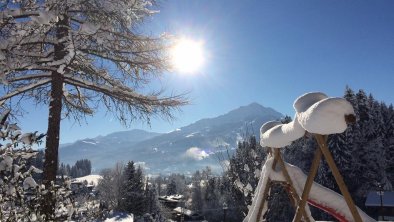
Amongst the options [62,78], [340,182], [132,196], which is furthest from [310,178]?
[132,196]

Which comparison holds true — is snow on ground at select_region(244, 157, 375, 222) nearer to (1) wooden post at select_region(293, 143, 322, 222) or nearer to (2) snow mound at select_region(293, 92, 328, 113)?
(1) wooden post at select_region(293, 143, 322, 222)

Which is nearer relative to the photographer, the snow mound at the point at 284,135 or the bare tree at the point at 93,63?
the snow mound at the point at 284,135

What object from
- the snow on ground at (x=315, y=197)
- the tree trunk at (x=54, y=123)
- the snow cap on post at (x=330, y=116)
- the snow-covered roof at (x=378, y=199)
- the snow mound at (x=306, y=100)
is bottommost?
the snow-covered roof at (x=378, y=199)

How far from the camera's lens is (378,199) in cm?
3600

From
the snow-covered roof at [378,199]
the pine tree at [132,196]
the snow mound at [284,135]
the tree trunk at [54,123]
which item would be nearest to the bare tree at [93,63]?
the tree trunk at [54,123]

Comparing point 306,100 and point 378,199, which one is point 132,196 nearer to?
point 378,199

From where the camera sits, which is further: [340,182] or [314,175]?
[314,175]

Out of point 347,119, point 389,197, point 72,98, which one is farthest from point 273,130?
point 389,197

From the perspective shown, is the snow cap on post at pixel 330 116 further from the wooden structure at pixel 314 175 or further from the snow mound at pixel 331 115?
the wooden structure at pixel 314 175

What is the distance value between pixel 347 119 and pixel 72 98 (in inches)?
355

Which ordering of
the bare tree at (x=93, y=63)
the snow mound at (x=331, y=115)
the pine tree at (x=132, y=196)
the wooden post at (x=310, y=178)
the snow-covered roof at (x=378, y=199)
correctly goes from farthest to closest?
the pine tree at (x=132, y=196) → the snow-covered roof at (x=378, y=199) → the bare tree at (x=93, y=63) → the wooden post at (x=310, y=178) → the snow mound at (x=331, y=115)

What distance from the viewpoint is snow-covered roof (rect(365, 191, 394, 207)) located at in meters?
34.7

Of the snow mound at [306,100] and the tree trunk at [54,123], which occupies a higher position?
the tree trunk at [54,123]

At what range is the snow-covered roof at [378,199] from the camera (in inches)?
1367
